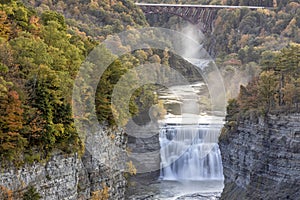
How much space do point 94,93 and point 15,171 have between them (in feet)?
32.9

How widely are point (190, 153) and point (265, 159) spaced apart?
56.5 ft

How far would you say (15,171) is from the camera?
2539 centimetres

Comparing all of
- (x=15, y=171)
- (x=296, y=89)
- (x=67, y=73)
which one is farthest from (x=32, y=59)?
(x=296, y=89)

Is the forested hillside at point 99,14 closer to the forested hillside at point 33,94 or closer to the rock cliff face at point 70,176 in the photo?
the rock cliff face at point 70,176

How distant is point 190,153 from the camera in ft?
168

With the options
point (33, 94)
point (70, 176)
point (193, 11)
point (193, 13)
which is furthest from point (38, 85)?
point (193, 11)

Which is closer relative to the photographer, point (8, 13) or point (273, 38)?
point (8, 13)

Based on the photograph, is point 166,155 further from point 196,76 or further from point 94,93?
point 196,76

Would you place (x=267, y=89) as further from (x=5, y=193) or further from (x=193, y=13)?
(x=193, y=13)

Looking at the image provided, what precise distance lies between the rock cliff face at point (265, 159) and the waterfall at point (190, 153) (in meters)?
10.6

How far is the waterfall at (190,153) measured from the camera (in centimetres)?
4909

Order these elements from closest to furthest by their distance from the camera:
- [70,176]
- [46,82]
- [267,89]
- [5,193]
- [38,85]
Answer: [5,193], [38,85], [46,82], [70,176], [267,89]

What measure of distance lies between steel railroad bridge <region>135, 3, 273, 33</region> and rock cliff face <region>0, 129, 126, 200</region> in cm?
6143

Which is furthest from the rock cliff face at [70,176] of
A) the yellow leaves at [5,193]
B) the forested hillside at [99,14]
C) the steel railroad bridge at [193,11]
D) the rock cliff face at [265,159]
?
the steel railroad bridge at [193,11]
